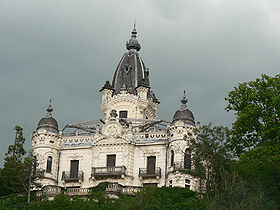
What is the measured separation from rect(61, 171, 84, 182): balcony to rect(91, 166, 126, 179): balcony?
1.97 m

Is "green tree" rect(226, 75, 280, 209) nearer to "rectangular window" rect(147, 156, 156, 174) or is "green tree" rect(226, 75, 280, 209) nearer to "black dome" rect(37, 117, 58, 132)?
"rectangular window" rect(147, 156, 156, 174)

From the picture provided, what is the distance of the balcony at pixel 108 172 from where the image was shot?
69.4 meters

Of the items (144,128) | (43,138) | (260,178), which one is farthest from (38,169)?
(260,178)

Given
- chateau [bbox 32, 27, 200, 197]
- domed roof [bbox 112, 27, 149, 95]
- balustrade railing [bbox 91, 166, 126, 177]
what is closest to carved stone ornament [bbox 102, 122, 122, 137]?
chateau [bbox 32, 27, 200, 197]

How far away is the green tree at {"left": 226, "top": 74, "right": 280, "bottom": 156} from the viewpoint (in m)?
60.2

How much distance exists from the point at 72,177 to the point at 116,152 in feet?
18.9

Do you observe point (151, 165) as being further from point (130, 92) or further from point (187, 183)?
point (130, 92)

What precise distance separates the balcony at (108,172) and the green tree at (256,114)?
13946 mm

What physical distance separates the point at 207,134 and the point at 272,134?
7.33 metres

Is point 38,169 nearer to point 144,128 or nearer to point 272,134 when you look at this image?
point 144,128

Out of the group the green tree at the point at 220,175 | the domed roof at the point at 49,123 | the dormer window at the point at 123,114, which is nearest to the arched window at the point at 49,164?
the domed roof at the point at 49,123

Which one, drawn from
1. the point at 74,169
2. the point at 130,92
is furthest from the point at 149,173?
the point at 130,92

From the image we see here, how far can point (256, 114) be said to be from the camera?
6141 cm

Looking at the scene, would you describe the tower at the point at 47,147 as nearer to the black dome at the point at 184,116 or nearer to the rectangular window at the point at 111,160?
the rectangular window at the point at 111,160
